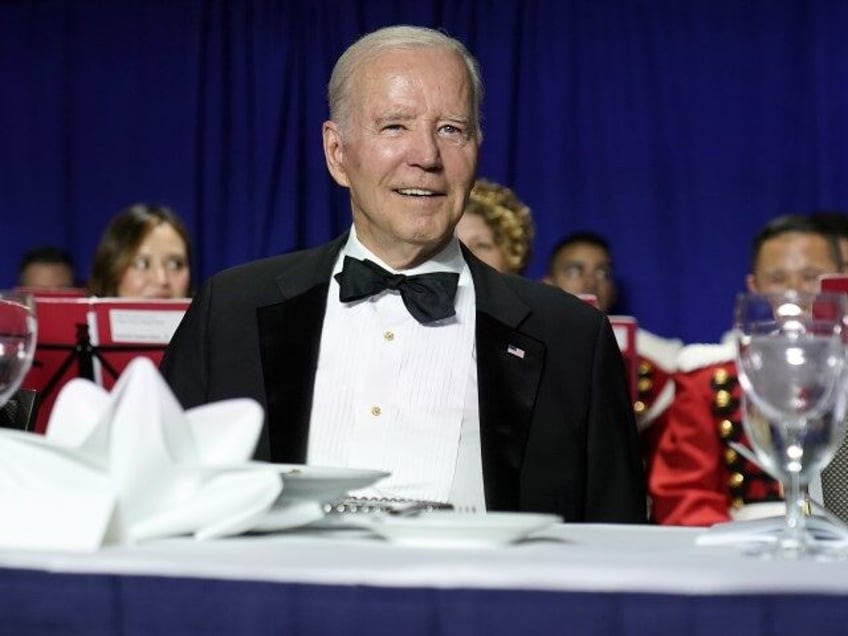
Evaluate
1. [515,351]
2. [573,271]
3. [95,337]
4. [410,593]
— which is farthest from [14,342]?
[573,271]

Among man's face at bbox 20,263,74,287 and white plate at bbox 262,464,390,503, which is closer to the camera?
white plate at bbox 262,464,390,503

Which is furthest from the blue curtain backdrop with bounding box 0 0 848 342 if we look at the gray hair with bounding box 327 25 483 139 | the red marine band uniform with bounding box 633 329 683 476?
the gray hair with bounding box 327 25 483 139

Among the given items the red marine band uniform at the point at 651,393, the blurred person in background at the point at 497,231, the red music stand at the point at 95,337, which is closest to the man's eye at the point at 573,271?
the red marine band uniform at the point at 651,393

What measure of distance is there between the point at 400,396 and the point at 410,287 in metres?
0.17

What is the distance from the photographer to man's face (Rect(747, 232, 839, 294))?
14.0ft

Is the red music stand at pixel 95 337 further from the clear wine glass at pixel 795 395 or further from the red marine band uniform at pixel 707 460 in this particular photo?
the clear wine glass at pixel 795 395

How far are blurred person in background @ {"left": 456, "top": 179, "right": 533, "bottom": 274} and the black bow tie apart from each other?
6.60ft

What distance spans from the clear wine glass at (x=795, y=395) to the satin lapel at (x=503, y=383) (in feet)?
3.21

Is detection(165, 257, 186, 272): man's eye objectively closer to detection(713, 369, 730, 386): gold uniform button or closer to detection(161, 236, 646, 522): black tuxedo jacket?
detection(713, 369, 730, 386): gold uniform button

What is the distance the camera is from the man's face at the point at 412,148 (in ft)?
8.36

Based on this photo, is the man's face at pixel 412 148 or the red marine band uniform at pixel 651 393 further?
the red marine band uniform at pixel 651 393

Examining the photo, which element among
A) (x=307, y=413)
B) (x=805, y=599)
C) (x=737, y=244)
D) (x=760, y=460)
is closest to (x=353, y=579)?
(x=805, y=599)

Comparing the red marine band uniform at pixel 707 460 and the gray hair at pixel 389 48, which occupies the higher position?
the gray hair at pixel 389 48

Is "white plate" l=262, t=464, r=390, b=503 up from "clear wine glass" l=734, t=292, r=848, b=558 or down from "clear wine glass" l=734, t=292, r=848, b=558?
down
